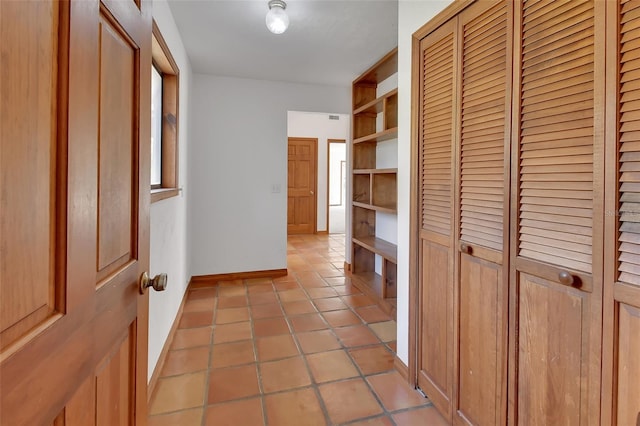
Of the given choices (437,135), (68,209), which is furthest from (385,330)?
(68,209)

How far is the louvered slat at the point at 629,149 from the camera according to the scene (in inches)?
33.1

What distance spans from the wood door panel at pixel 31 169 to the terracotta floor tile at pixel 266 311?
2392 mm

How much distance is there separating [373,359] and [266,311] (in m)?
1.14

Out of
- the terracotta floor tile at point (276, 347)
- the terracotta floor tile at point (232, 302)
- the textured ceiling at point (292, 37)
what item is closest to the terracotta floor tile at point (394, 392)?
the terracotta floor tile at point (276, 347)

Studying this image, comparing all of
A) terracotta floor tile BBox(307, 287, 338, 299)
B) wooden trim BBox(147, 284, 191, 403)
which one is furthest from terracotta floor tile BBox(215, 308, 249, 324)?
terracotta floor tile BBox(307, 287, 338, 299)

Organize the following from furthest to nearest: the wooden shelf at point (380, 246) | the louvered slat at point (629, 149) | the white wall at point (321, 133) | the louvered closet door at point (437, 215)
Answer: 1. the white wall at point (321, 133)
2. the wooden shelf at point (380, 246)
3. the louvered closet door at point (437, 215)
4. the louvered slat at point (629, 149)

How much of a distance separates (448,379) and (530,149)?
43.0 inches

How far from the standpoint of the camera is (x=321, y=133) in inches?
279

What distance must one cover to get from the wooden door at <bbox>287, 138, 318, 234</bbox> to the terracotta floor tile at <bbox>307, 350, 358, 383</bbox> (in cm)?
493

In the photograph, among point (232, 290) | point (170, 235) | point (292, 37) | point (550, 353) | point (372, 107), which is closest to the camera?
point (550, 353)

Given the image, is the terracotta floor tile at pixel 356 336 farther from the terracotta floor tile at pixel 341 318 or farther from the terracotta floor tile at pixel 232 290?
the terracotta floor tile at pixel 232 290

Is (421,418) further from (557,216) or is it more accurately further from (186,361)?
(186,361)

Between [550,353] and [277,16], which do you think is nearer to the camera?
[550,353]

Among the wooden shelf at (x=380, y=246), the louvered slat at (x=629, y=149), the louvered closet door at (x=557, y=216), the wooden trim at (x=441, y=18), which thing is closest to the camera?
the louvered slat at (x=629, y=149)
